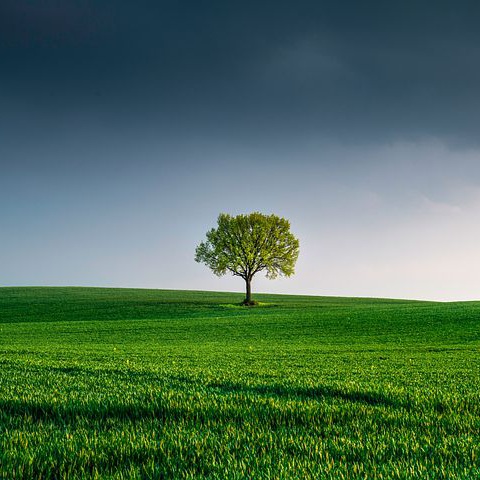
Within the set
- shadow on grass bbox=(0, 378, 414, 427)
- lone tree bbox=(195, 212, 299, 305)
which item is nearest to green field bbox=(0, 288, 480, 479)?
shadow on grass bbox=(0, 378, 414, 427)

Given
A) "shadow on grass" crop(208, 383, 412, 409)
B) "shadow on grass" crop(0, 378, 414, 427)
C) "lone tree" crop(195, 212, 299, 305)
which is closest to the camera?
"shadow on grass" crop(0, 378, 414, 427)

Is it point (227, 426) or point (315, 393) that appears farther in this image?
point (315, 393)

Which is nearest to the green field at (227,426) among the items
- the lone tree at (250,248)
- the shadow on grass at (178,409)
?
the shadow on grass at (178,409)

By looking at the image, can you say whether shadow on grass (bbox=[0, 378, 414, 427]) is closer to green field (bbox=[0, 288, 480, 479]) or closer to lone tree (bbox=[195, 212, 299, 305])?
green field (bbox=[0, 288, 480, 479])

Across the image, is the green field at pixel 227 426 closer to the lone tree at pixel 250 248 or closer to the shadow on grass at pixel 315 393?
the shadow on grass at pixel 315 393

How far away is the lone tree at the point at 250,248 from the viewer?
81.1 metres

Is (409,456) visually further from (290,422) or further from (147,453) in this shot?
(147,453)

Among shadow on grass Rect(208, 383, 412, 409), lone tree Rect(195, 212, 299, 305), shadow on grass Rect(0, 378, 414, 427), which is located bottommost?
shadow on grass Rect(208, 383, 412, 409)

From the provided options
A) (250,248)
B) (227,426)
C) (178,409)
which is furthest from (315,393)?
(250,248)

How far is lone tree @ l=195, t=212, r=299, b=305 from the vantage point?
8112 cm

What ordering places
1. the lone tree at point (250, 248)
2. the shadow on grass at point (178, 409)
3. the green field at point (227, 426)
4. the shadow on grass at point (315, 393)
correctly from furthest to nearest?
the lone tree at point (250, 248) < the shadow on grass at point (315, 393) < the shadow on grass at point (178, 409) < the green field at point (227, 426)

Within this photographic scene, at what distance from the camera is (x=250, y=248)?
8106 cm

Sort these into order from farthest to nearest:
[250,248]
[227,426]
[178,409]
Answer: [250,248], [178,409], [227,426]

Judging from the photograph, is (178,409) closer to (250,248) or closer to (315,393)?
(315,393)
